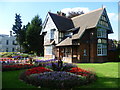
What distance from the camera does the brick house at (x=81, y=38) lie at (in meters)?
24.1

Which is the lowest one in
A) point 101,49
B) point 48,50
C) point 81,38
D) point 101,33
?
point 48,50

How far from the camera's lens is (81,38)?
79.2 ft

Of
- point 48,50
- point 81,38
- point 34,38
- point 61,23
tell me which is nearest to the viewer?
point 81,38

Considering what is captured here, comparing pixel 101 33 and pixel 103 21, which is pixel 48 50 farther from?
pixel 103 21

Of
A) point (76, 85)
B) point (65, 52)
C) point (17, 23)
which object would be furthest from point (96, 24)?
point (17, 23)

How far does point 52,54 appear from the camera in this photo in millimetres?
29031

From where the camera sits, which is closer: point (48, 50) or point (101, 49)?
point (101, 49)

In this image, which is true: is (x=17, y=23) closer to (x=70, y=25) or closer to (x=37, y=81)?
(x=70, y=25)

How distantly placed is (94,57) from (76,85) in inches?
737

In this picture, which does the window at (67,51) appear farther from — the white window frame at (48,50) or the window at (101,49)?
the window at (101,49)

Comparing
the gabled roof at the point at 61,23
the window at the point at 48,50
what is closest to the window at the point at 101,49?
the gabled roof at the point at 61,23

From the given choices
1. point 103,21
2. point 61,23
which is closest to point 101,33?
point 103,21

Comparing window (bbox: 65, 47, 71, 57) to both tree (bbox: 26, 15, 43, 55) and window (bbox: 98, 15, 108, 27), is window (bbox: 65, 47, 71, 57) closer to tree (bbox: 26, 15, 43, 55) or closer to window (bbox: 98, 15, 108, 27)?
window (bbox: 98, 15, 108, 27)

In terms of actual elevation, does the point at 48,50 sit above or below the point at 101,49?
below
